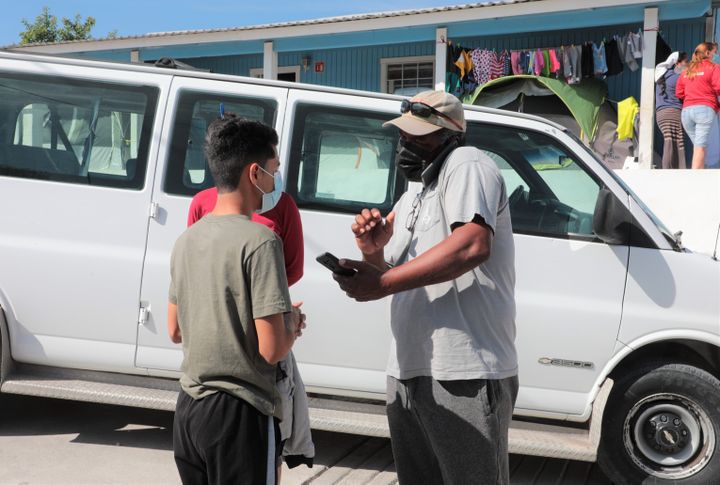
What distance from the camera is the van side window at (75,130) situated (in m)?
4.52

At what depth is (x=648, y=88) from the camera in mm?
11406

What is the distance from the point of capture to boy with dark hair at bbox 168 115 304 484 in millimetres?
2197

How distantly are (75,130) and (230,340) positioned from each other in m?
2.89

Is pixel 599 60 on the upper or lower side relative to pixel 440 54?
lower

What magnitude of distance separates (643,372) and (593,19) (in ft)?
30.6

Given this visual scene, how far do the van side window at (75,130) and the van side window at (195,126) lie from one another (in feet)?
0.56

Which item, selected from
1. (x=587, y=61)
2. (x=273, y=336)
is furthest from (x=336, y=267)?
(x=587, y=61)

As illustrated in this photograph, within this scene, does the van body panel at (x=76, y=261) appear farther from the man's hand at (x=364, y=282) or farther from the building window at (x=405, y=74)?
the building window at (x=405, y=74)

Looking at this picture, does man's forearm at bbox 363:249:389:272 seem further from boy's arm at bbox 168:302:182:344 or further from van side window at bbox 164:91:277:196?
van side window at bbox 164:91:277:196

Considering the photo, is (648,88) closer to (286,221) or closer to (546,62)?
(546,62)

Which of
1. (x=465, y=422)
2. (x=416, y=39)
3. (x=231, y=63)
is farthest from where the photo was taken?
(x=231, y=63)

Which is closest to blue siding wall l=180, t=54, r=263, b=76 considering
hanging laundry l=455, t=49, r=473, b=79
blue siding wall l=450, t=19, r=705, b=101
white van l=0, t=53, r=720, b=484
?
blue siding wall l=450, t=19, r=705, b=101

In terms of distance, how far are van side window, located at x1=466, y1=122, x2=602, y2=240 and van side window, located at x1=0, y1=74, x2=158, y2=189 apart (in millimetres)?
1956

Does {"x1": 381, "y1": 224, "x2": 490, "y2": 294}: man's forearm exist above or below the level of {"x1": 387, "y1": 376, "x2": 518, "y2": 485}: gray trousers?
above
